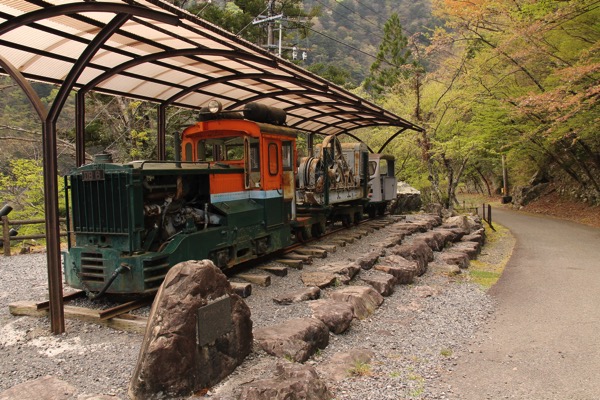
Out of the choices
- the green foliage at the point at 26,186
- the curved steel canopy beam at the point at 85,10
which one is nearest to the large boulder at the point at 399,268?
the curved steel canopy beam at the point at 85,10

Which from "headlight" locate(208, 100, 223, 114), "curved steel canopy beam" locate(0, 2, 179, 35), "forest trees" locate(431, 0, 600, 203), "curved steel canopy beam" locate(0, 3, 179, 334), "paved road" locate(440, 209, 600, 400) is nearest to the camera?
"paved road" locate(440, 209, 600, 400)

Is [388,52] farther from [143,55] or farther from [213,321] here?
[213,321]

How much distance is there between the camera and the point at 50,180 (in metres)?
5.12

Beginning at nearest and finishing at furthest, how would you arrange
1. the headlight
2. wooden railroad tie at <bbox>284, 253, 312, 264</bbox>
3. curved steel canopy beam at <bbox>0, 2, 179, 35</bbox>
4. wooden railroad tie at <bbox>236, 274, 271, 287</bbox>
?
curved steel canopy beam at <bbox>0, 2, 179, 35</bbox>
wooden railroad tie at <bbox>236, 274, 271, 287</bbox>
the headlight
wooden railroad tie at <bbox>284, 253, 312, 264</bbox>

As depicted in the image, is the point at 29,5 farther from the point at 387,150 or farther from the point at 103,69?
the point at 387,150

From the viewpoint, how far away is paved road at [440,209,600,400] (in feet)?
15.1

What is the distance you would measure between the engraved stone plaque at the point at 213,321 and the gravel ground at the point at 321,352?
441 mm

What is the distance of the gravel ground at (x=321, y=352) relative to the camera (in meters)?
4.22

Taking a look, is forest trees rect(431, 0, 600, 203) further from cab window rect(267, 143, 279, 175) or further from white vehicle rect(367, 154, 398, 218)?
cab window rect(267, 143, 279, 175)

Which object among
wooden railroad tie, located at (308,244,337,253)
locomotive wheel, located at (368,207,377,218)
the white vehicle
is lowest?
wooden railroad tie, located at (308,244,337,253)

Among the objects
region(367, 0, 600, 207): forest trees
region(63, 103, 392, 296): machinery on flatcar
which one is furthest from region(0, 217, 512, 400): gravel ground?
region(367, 0, 600, 207): forest trees

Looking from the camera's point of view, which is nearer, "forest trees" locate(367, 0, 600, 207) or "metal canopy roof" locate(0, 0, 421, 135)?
"metal canopy roof" locate(0, 0, 421, 135)

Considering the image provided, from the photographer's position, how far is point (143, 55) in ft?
24.4

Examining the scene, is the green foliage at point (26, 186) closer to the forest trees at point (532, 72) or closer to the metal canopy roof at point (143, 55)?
the metal canopy roof at point (143, 55)
